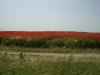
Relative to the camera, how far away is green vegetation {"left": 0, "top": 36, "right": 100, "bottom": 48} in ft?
64.7

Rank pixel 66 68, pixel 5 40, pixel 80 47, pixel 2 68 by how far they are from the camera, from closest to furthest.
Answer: pixel 2 68 → pixel 66 68 → pixel 80 47 → pixel 5 40

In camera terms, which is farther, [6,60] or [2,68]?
[6,60]

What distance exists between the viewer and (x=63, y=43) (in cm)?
1998

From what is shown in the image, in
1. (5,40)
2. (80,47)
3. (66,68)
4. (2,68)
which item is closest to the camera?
(2,68)

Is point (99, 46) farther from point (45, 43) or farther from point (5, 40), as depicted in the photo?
point (5, 40)

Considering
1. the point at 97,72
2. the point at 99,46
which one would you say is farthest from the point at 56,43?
the point at 97,72

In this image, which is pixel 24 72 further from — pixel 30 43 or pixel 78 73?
pixel 30 43

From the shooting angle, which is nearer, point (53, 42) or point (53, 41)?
point (53, 42)

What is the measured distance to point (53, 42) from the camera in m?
20.2

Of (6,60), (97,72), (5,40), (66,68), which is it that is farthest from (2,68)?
(5,40)

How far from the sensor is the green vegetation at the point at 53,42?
19719 mm

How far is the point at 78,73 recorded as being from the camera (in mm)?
6629

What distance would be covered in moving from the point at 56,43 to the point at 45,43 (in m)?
1.00

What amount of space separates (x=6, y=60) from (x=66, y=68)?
1.83 m
